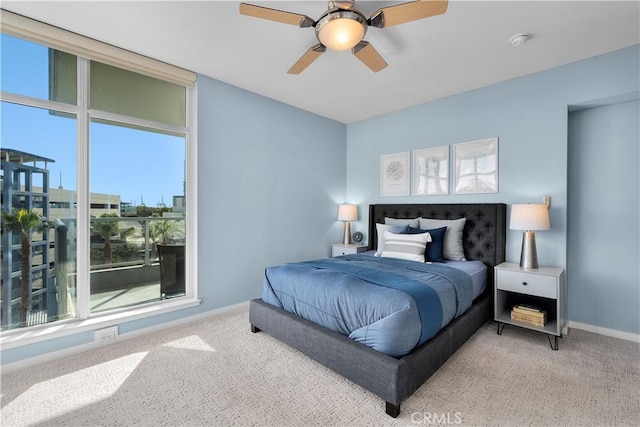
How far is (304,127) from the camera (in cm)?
408

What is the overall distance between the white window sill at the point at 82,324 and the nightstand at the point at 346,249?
6.90ft

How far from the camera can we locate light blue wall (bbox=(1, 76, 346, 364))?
3.09 metres

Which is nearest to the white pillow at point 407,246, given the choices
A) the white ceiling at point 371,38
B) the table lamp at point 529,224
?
the table lamp at point 529,224

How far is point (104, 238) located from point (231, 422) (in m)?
2.05

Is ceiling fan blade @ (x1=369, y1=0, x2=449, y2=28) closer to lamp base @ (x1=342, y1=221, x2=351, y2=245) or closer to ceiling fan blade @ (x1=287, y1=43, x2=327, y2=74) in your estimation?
ceiling fan blade @ (x1=287, y1=43, x2=327, y2=74)

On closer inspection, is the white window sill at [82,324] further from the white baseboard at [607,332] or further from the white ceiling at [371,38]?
the white baseboard at [607,332]

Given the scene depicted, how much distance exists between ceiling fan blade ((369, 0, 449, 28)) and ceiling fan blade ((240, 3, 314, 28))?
446 mm

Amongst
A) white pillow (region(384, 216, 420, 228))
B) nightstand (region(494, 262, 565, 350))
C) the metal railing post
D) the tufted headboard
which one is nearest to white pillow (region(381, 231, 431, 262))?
white pillow (region(384, 216, 420, 228))

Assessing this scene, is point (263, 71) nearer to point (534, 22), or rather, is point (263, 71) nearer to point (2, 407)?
point (534, 22)

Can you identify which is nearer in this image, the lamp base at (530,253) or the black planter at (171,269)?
the lamp base at (530,253)

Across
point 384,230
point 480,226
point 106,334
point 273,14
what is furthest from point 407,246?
point 106,334

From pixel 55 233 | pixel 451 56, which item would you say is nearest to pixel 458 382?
pixel 451 56

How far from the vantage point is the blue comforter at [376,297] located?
1722 millimetres

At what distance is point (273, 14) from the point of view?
174 centimetres
